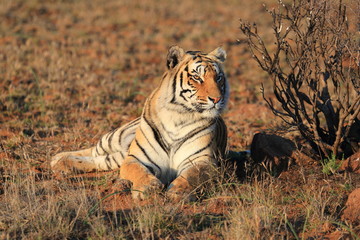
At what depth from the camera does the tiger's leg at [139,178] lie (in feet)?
15.8

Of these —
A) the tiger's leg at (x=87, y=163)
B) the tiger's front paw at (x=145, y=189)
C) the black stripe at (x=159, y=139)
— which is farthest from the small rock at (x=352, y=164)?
the tiger's leg at (x=87, y=163)

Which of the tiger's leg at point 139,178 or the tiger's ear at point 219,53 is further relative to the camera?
the tiger's ear at point 219,53

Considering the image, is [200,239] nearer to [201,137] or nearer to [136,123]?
[201,137]

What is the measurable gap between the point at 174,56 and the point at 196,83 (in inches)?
16.6

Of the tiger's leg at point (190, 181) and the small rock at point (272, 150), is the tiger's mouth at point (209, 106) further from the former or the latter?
the small rock at point (272, 150)

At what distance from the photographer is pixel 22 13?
1433cm

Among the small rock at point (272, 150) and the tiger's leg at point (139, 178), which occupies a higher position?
the tiger's leg at point (139, 178)

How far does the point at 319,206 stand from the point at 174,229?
119 centimetres

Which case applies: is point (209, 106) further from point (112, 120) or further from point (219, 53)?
point (112, 120)

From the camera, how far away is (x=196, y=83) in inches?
204

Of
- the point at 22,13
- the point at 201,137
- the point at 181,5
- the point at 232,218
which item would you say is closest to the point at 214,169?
the point at 201,137

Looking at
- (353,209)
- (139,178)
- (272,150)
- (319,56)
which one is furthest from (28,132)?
(353,209)

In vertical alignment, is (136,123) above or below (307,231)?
above

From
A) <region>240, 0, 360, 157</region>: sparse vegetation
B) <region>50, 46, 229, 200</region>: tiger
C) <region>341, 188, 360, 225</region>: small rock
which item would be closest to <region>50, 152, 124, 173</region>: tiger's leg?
<region>50, 46, 229, 200</region>: tiger
